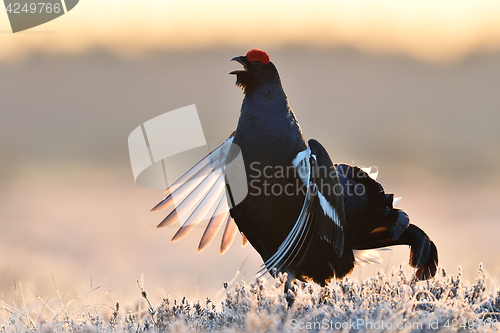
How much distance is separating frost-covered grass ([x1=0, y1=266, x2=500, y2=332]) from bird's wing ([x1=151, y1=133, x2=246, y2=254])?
3.82ft

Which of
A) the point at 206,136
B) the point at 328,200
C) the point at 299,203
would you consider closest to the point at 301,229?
the point at 299,203

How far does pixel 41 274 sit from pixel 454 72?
18777mm

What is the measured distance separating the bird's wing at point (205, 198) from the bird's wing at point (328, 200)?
1.10 m

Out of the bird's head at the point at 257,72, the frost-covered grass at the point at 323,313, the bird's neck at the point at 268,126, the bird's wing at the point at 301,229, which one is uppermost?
the bird's head at the point at 257,72

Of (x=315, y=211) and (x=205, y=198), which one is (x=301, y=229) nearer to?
(x=315, y=211)

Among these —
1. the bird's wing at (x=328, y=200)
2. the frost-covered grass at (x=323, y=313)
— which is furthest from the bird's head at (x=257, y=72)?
the frost-covered grass at (x=323, y=313)

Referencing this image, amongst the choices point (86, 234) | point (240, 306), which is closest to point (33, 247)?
point (86, 234)

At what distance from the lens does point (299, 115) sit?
16.2m

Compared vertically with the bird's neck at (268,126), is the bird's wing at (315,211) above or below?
below

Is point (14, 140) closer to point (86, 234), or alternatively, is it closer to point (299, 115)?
point (86, 234)

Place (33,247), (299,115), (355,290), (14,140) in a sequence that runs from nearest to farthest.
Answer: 1. (355,290)
2. (33,247)
3. (14,140)
4. (299,115)

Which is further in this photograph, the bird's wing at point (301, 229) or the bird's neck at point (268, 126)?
the bird's neck at point (268, 126)

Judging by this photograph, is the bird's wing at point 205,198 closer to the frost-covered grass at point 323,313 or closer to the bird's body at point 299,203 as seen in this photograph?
the bird's body at point 299,203

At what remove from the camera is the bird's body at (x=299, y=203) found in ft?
11.1
